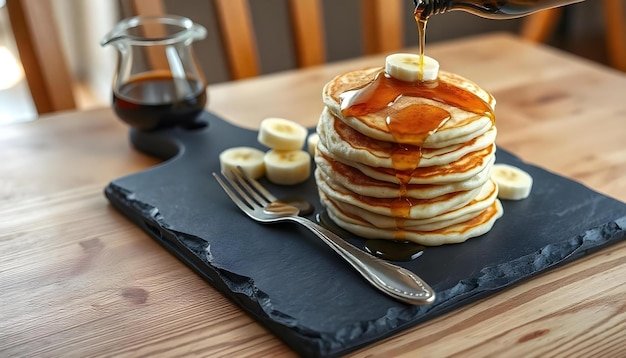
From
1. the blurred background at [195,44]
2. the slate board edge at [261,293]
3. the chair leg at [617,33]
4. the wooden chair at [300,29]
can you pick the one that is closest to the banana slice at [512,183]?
the slate board edge at [261,293]

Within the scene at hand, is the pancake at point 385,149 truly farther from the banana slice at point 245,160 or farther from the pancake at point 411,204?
the banana slice at point 245,160

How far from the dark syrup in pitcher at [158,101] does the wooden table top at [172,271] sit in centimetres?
7

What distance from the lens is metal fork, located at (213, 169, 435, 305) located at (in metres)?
0.92

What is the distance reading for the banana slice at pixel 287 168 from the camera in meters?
1.23

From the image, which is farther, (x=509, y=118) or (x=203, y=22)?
(x=203, y=22)

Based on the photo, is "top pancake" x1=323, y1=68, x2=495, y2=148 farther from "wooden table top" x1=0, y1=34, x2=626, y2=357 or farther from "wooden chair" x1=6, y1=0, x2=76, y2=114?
"wooden chair" x1=6, y1=0, x2=76, y2=114

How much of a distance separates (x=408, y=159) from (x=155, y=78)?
2.06 feet

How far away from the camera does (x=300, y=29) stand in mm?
1982

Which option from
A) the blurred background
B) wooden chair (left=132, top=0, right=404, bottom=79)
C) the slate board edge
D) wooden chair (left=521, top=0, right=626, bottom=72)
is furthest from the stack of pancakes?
the blurred background

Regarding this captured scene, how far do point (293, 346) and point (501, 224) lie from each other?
1.28 ft

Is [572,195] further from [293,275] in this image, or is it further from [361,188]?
[293,275]

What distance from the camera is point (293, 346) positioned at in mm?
874

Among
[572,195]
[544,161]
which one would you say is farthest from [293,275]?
[544,161]

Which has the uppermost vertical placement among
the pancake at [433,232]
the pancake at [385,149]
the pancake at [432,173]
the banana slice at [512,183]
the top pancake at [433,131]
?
the top pancake at [433,131]
